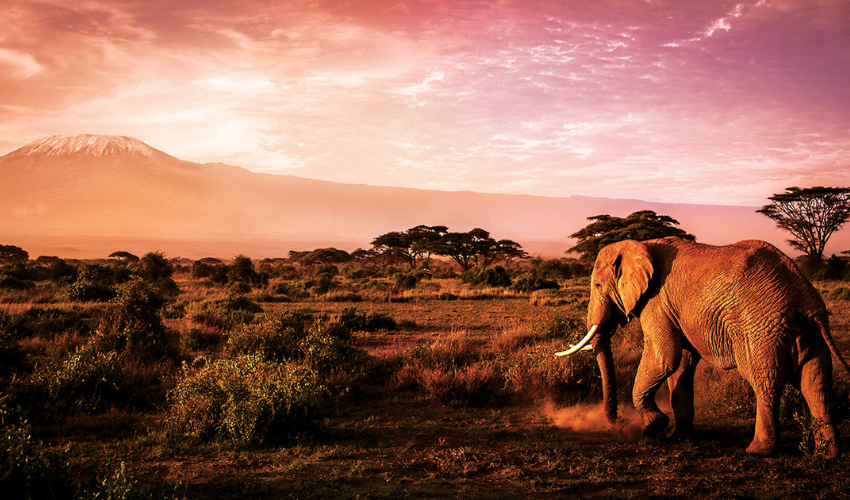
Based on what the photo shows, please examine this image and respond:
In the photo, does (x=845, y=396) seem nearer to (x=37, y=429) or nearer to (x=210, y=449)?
(x=210, y=449)

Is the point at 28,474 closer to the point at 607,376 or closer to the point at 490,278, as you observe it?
the point at 607,376

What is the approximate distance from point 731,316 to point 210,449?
237 inches

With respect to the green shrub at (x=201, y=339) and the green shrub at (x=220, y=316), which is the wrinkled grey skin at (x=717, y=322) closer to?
the green shrub at (x=201, y=339)

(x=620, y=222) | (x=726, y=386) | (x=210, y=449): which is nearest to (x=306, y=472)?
(x=210, y=449)

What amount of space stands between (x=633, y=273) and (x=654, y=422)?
5.83ft

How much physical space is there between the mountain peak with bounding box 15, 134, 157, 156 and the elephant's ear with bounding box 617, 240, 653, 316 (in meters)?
209

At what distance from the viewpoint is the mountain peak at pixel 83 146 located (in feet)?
572

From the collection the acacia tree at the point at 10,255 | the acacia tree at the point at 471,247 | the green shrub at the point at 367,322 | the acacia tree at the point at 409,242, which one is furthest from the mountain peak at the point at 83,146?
the green shrub at the point at 367,322

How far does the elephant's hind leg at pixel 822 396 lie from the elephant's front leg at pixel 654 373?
1217 millimetres

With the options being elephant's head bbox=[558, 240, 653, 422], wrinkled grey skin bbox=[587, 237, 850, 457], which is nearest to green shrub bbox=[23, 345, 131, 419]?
elephant's head bbox=[558, 240, 653, 422]

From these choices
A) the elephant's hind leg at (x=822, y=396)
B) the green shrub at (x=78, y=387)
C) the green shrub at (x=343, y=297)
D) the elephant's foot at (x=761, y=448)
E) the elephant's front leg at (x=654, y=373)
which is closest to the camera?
the elephant's hind leg at (x=822, y=396)

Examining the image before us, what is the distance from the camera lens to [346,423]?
7.11 m

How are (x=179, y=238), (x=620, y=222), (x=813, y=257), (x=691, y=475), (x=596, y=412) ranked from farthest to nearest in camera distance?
1. (x=179, y=238)
2. (x=813, y=257)
3. (x=620, y=222)
4. (x=596, y=412)
5. (x=691, y=475)

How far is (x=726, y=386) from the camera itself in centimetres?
769
